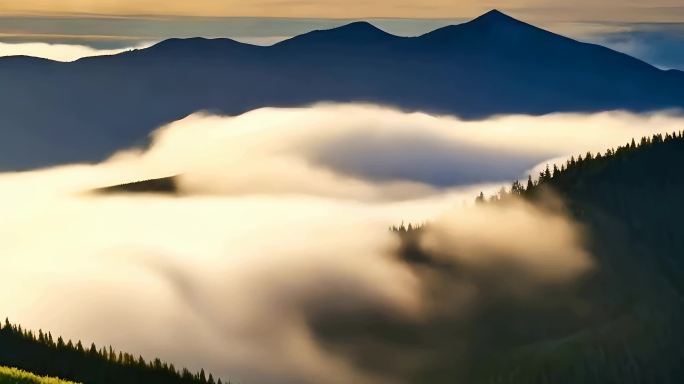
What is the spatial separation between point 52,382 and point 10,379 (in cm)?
238

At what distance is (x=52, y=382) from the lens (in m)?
49.5

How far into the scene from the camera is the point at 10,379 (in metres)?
49.0
